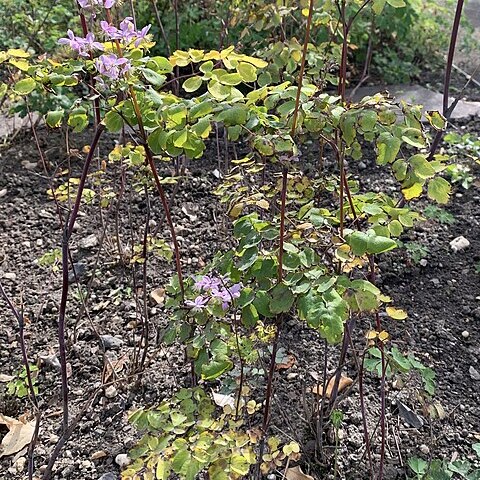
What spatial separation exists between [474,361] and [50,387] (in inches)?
59.7

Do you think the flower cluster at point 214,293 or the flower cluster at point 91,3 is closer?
the flower cluster at point 91,3

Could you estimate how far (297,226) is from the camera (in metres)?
1.47

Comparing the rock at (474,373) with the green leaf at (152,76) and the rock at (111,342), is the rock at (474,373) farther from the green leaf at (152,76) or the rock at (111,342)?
the green leaf at (152,76)

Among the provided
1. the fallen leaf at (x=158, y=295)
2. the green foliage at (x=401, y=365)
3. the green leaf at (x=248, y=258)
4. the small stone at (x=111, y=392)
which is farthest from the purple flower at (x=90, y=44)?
the fallen leaf at (x=158, y=295)

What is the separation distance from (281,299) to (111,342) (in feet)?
4.27

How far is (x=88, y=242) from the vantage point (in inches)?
121

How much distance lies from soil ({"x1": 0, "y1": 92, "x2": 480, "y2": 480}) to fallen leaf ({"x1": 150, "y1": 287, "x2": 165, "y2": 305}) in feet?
0.08

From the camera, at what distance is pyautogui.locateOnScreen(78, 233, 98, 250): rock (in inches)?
120

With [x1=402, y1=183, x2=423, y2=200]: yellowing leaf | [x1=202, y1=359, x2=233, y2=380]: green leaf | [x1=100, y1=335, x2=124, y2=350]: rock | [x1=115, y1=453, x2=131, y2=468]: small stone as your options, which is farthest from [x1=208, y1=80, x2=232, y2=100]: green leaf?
[x1=100, y1=335, x2=124, y2=350]: rock

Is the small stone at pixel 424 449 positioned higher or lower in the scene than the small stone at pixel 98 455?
lower

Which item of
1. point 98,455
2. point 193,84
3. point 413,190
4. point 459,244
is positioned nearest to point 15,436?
point 98,455

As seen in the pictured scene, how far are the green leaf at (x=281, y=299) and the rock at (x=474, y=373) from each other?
129 centimetres

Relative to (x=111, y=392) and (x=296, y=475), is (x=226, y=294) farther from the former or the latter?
(x=111, y=392)

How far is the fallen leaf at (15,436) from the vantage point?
2.18 metres
